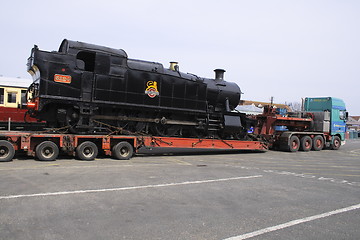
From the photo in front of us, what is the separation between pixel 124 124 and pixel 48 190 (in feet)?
21.3

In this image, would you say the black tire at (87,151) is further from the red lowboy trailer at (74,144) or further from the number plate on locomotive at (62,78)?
the number plate on locomotive at (62,78)

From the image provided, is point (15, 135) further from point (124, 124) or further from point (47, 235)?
point (47, 235)

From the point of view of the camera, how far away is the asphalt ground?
4586 millimetres

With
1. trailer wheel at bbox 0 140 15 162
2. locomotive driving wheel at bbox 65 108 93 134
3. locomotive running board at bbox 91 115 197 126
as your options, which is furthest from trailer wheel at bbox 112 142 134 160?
trailer wheel at bbox 0 140 15 162

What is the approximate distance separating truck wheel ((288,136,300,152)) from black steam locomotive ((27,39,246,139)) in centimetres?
544

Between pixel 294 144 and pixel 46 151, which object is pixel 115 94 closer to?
pixel 46 151

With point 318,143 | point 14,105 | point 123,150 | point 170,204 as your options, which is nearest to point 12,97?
point 14,105

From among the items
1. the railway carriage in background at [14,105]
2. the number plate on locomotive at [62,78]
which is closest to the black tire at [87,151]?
the number plate on locomotive at [62,78]

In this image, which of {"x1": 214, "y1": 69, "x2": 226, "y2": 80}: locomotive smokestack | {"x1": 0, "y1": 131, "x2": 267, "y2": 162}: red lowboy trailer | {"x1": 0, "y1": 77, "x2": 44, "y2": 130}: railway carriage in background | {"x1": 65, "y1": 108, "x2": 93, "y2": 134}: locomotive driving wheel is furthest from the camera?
{"x1": 0, "y1": 77, "x2": 44, "y2": 130}: railway carriage in background

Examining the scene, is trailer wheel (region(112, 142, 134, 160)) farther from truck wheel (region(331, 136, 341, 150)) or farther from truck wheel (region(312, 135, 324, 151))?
truck wheel (region(331, 136, 341, 150))

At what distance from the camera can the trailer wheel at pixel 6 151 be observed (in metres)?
10.1

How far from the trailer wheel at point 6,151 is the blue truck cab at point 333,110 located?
61.7ft

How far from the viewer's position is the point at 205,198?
654 cm

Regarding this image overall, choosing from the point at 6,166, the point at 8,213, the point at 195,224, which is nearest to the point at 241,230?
the point at 195,224
